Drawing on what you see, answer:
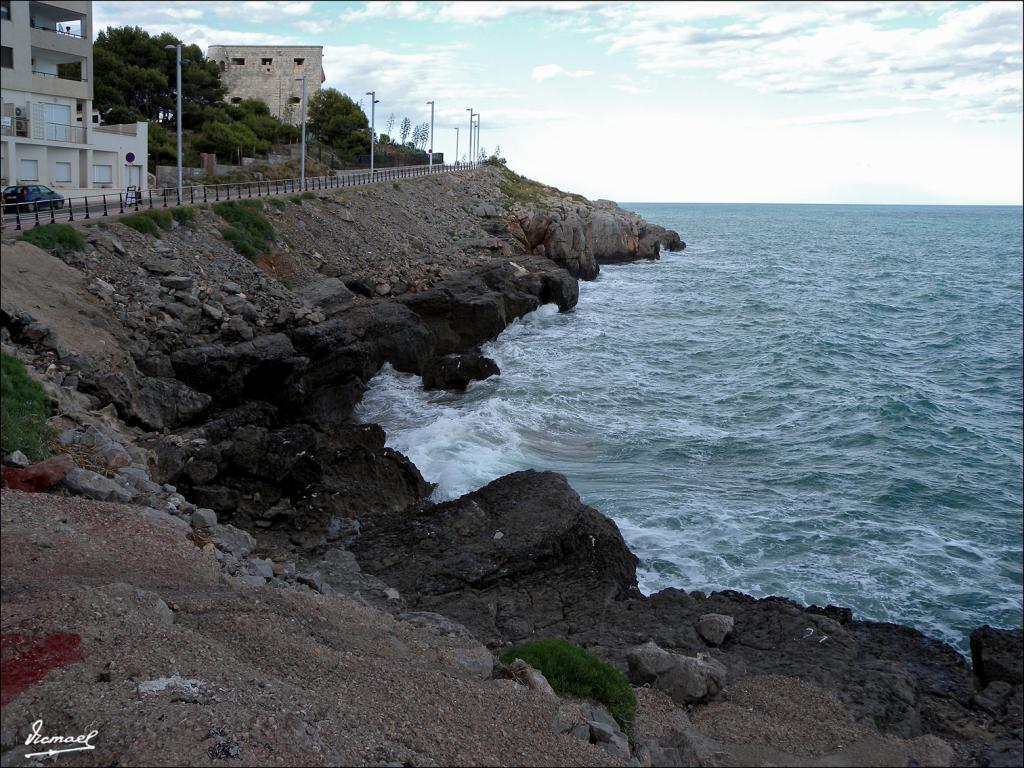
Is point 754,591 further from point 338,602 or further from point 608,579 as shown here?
point 338,602

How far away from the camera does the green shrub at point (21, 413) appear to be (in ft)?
42.8

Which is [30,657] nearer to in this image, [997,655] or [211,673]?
[211,673]

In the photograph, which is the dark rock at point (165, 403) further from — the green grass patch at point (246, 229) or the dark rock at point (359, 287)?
the dark rock at point (359, 287)

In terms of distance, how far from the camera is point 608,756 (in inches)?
357

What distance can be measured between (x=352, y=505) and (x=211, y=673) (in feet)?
30.5

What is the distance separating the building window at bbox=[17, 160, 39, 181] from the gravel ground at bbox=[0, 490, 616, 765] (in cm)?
1715

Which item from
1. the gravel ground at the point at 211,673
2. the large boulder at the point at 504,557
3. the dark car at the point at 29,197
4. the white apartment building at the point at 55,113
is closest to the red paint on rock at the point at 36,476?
the gravel ground at the point at 211,673

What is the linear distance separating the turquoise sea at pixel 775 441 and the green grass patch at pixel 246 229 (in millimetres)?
6920

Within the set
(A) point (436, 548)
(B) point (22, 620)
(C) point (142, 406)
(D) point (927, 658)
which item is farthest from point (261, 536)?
(D) point (927, 658)

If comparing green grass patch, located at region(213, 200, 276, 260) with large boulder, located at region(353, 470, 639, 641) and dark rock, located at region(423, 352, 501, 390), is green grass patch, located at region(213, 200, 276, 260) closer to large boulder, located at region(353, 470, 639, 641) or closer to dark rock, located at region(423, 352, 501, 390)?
dark rock, located at region(423, 352, 501, 390)

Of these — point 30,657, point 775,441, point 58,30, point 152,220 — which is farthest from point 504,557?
point 152,220

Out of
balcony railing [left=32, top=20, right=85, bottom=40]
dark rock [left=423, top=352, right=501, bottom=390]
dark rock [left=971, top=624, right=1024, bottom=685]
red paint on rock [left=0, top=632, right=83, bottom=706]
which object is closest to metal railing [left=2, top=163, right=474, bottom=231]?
balcony railing [left=32, top=20, right=85, bottom=40]

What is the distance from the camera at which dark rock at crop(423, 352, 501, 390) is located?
29844 mm

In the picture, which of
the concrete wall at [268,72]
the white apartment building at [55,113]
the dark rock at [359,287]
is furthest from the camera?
the concrete wall at [268,72]
